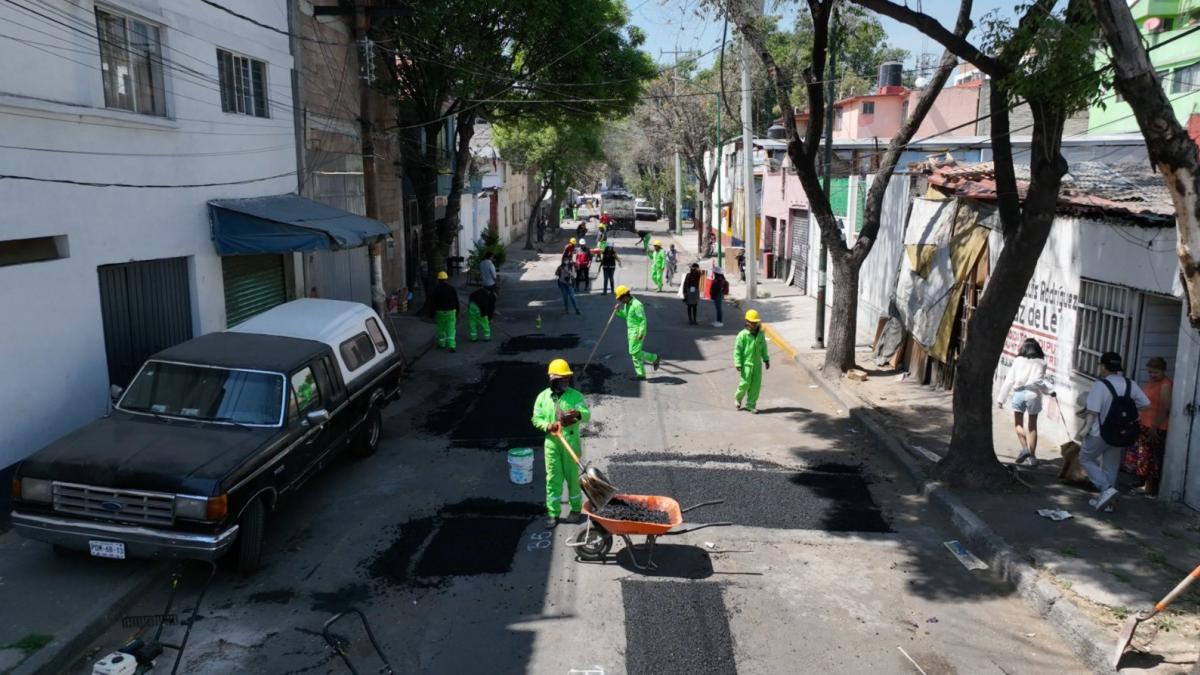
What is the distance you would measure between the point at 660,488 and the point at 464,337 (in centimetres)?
1076

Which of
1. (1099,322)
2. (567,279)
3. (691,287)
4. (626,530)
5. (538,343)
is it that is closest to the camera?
(626,530)

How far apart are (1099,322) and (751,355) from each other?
4.23 metres

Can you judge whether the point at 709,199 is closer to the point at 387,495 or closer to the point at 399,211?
the point at 399,211

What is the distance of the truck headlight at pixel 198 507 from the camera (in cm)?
654

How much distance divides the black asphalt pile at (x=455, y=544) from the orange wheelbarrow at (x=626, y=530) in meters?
0.66

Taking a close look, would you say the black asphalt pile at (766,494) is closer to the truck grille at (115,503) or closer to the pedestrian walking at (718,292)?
the truck grille at (115,503)

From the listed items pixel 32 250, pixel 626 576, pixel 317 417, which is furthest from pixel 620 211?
pixel 626 576

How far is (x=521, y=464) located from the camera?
8.80m

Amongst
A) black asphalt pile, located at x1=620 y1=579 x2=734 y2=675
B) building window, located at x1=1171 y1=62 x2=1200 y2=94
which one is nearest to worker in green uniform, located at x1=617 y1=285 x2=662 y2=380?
black asphalt pile, located at x1=620 y1=579 x2=734 y2=675

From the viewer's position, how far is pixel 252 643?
20.2 feet

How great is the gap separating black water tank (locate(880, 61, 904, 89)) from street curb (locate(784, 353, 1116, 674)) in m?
26.2

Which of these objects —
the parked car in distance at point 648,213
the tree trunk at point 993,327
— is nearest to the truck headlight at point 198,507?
the tree trunk at point 993,327

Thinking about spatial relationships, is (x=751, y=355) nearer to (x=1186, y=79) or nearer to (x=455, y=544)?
(x=455, y=544)

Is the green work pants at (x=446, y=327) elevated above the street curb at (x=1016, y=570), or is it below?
above
